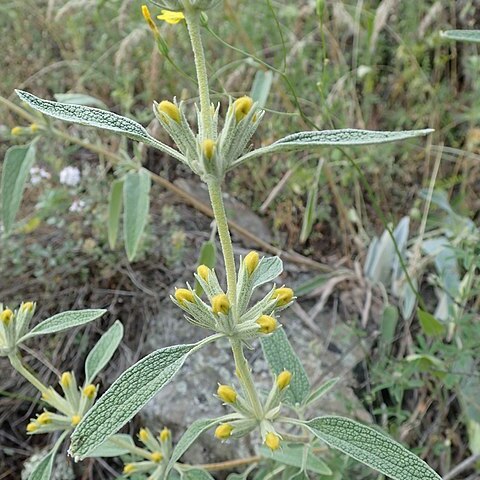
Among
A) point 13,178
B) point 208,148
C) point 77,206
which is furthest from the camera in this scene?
point 77,206

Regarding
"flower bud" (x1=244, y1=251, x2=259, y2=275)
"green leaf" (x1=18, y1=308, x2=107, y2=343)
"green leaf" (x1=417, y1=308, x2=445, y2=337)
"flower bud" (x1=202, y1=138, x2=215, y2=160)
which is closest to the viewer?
"flower bud" (x1=202, y1=138, x2=215, y2=160)

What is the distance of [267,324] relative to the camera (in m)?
0.68

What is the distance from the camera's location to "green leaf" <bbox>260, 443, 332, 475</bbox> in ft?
3.38

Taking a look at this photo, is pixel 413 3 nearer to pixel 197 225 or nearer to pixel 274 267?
pixel 197 225

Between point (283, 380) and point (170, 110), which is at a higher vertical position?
point (170, 110)

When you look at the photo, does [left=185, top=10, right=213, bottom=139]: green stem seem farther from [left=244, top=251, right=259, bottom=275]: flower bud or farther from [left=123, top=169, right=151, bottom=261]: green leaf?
[left=123, top=169, right=151, bottom=261]: green leaf

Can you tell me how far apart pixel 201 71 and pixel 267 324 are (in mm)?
281

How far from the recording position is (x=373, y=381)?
137cm

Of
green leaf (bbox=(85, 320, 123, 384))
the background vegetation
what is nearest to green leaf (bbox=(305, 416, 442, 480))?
green leaf (bbox=(85, 320, 123, 384))

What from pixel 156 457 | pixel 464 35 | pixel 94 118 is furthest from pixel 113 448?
pixel 464 35

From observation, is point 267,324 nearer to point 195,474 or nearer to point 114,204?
point 195,474

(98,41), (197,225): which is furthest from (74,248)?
(98,41)

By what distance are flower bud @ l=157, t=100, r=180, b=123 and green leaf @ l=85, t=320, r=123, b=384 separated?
51 cm

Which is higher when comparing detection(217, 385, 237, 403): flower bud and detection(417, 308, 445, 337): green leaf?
detection(217, 385, 237, 403): flower bud
